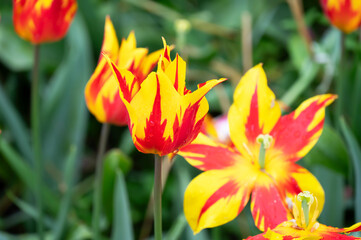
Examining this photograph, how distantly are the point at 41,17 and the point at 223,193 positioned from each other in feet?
1.13

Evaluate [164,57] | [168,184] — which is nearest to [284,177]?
[164,57]

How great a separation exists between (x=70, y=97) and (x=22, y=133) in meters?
0.16

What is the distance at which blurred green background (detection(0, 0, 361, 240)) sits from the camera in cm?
89

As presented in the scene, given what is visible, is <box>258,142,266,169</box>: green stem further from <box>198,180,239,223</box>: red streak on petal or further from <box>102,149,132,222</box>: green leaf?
<box>102,149,132,222</box>: green leaf

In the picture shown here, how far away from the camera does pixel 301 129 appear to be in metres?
0.52

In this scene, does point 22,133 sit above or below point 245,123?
below

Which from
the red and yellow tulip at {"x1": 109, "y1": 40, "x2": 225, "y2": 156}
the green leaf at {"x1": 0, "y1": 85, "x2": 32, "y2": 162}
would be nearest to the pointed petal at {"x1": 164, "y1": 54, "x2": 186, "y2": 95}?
the red and yellow tulip at {"x1": 109, "y1": 40, "x2": 225, "y2": 156}

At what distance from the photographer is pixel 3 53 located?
4.36 feet

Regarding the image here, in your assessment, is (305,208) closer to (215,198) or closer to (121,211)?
(215,198)

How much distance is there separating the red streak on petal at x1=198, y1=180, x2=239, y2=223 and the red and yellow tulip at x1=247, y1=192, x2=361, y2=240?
0.07 meters

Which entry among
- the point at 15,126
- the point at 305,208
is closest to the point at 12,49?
the point at 15,126

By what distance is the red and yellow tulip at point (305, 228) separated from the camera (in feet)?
1.34

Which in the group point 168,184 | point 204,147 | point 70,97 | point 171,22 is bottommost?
point 168,184

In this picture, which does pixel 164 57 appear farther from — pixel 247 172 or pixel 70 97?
pixel 70 97
